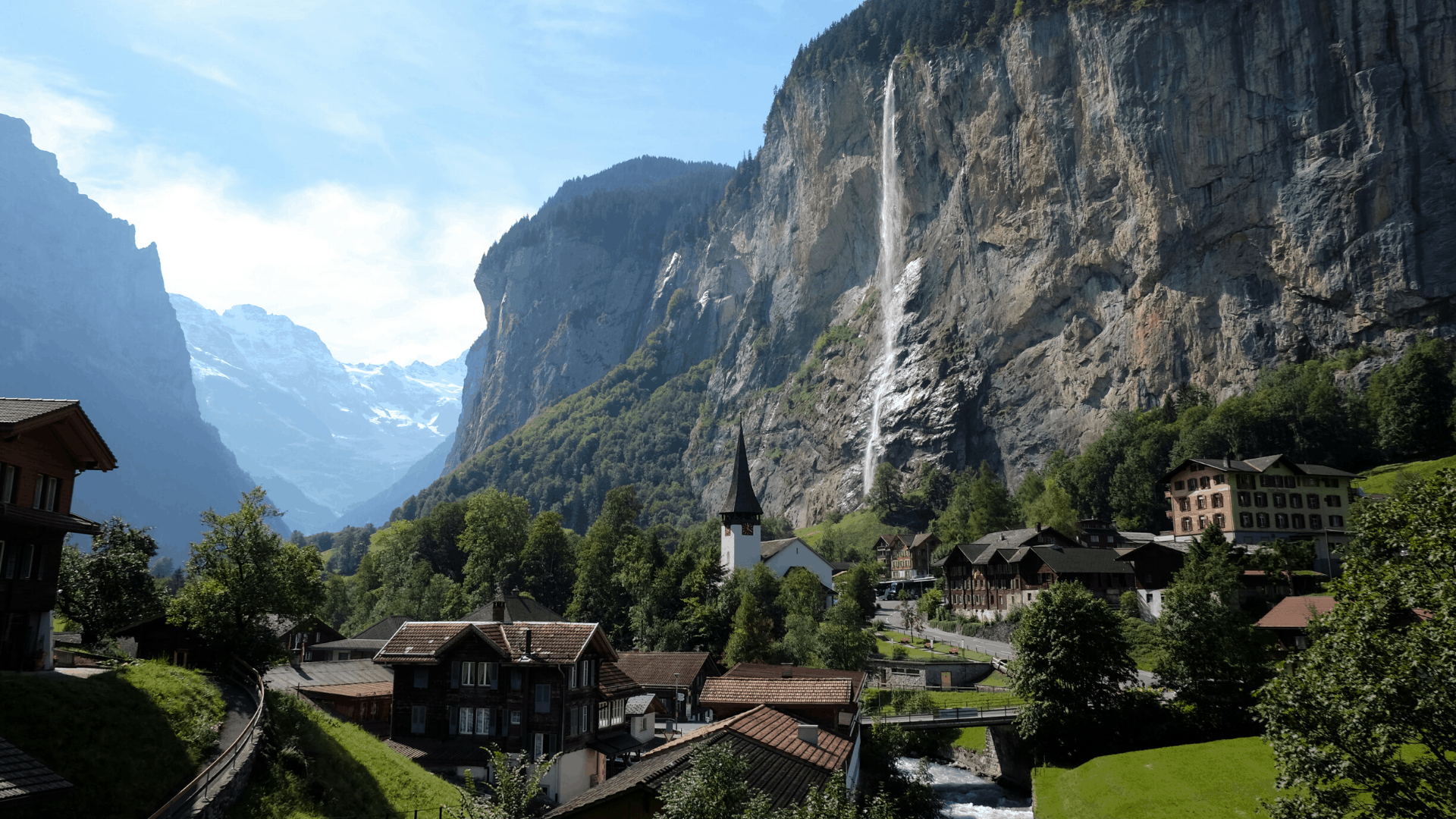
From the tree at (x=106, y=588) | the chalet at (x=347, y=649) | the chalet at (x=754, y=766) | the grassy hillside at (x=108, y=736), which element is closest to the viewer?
the grassy hillside at (x=108, y=736)

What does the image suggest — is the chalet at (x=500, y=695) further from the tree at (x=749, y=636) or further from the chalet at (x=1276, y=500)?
the chalet at (x=1276, y=500)

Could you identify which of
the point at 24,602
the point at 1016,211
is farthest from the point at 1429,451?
the point at 24,602

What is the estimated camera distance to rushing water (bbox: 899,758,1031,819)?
4525 cm

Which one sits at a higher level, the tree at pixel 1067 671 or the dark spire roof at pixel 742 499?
the dark spire roof at pixel 742 499

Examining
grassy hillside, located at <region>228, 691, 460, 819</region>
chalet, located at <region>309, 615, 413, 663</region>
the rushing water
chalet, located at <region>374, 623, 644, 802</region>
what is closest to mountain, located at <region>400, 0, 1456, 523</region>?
the rushing water

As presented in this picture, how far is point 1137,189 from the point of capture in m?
126

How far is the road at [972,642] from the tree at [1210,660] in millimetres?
3367

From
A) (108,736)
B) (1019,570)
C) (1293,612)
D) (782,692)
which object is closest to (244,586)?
(108,736)

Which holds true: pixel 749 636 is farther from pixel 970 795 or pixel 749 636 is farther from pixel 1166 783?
pixel 1166 783

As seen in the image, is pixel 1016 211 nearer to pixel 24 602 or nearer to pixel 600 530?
pixel 600 530

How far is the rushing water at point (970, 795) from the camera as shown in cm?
4525

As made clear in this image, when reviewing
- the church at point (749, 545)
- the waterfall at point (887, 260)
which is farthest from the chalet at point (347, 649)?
the waterfall at point (887, 260)

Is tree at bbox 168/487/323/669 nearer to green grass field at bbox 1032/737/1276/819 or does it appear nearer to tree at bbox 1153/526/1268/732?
green grass field at bbox 1032/737/1276/819

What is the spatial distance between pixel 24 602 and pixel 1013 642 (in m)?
48.8
